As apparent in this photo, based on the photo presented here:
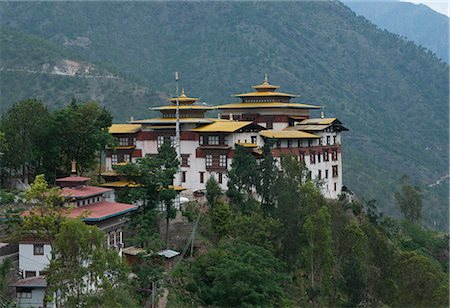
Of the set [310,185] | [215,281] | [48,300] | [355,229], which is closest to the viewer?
[48,300]

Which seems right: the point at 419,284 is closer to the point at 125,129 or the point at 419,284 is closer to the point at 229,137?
the point at 229,137

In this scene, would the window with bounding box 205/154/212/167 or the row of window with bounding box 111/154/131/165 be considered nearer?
the window with bounding box 205/154/212/167

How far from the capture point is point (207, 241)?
38.7 m

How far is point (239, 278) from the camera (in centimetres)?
3278

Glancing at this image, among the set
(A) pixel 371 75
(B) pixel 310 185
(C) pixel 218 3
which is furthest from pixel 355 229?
(C) pixel 218 3

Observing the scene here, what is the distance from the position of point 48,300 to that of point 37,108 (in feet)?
59.9

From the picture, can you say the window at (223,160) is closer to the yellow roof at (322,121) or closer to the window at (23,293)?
the yellow roof at (322,121)

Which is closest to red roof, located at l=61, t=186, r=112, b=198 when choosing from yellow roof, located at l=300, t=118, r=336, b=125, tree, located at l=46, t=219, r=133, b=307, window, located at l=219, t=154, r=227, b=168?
tree, located at l=46, t=219, r=133, b=307

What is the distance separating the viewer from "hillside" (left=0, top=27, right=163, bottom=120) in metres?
102

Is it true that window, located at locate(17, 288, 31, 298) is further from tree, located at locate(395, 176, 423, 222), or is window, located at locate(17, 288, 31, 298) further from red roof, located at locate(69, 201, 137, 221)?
tree, located at locate(395, 176, 423, 222)

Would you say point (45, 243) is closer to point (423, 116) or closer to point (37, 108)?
point (37, 108)

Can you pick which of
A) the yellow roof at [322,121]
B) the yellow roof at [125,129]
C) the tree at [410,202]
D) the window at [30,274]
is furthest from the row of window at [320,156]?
the window at [30,274]

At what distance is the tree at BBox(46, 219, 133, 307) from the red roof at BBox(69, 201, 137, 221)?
4.69 m

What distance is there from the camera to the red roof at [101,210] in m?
32.4
